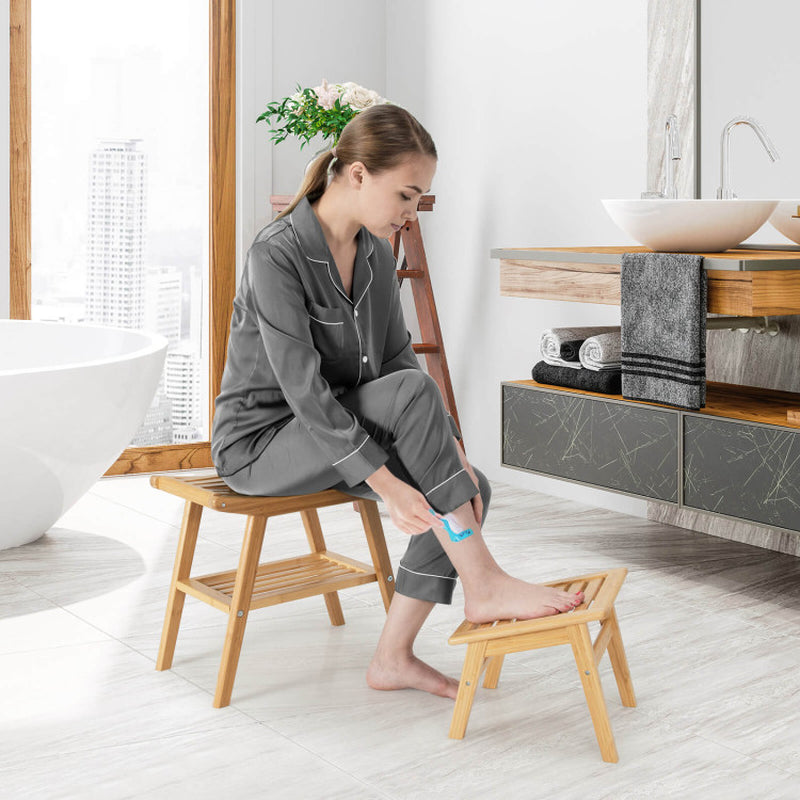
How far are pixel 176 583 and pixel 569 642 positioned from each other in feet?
2.57

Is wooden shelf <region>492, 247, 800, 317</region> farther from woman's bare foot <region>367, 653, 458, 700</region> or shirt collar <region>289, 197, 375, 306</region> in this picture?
woman's bare foot <region>367, 653, 458, 700</region>

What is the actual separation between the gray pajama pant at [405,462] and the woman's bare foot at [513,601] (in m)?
0.11

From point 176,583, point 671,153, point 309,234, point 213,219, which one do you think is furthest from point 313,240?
point 213,219

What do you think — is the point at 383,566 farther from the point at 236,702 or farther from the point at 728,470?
the point at 728,470

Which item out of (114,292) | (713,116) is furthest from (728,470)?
(114,292)

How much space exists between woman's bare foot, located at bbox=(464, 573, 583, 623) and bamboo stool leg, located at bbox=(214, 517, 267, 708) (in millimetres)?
387

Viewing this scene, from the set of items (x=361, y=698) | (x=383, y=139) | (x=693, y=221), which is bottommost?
(x=361, y=698)

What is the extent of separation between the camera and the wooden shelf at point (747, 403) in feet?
8.44

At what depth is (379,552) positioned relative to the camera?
7.70ft

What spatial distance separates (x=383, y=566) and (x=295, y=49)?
261 centimetres

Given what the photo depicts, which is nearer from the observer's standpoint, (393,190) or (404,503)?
(404,503)

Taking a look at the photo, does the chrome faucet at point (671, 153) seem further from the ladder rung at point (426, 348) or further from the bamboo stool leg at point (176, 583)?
the bamboo stool leg at point (176, 583)

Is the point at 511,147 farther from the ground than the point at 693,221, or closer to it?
farther from the ground

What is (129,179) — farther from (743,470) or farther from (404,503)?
(404,503)
